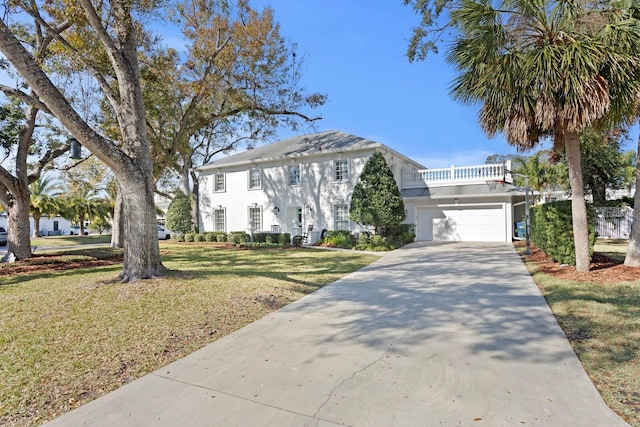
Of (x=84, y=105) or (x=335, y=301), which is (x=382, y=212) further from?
(x=84, y=105)

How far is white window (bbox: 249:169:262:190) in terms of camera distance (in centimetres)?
2222

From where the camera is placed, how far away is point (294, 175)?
2106cm

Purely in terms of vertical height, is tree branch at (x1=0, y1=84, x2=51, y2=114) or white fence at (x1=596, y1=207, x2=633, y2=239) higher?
tree branch at (x1=0, y1=84, x2=51, y2=114)

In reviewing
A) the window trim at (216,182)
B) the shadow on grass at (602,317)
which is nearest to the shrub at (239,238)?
the window trim at (216,182)

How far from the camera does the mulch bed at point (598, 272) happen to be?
7.41 meters

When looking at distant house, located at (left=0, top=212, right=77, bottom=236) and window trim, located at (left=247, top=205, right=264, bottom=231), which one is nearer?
window trim, located at (left=247, top=205, right=264, bottom=231)

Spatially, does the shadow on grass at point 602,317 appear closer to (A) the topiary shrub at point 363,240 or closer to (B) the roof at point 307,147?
(A) the topiary shrub at point 363,240

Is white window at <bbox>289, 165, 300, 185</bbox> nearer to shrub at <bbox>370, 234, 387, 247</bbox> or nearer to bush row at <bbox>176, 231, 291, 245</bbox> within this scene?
bush row at <bbox>176, 231, 291, 245</bbox>

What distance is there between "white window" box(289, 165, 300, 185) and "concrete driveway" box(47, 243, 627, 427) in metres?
15.4

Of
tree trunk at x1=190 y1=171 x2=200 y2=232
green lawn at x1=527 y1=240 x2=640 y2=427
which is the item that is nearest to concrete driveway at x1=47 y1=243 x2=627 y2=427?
green lawn at x1=527 y1=240 x2=640 y2=427

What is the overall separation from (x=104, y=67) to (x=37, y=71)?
544 cm

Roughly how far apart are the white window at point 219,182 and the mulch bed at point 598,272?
1979 centimetres

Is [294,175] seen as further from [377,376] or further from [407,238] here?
[377,376]

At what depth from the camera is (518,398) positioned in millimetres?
2959
